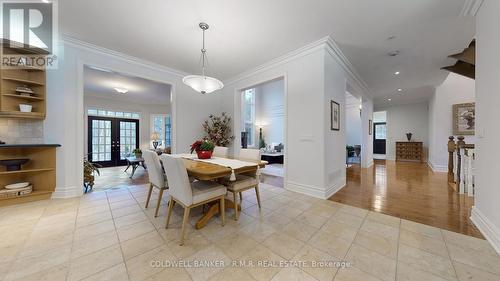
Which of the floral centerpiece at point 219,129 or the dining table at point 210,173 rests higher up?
the floral centerpiece at point 219,129

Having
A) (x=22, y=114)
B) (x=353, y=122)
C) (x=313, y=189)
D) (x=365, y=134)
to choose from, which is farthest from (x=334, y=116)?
(x=353, y=122)

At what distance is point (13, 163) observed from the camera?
2.65 meters

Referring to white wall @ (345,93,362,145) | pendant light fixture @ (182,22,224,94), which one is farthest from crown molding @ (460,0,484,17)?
white wall @ (345,93,362,145)

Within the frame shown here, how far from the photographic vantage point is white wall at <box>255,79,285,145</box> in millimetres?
8508

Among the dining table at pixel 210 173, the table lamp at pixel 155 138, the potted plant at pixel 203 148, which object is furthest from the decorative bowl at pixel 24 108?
the table lamp at pixel 155 138

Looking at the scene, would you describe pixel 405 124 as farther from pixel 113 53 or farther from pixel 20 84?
pixel 20 84

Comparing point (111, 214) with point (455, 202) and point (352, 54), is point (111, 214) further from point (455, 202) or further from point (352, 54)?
point (455, 202)

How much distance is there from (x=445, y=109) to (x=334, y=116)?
4.60m

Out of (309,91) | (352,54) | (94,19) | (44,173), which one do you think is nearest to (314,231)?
(309,91)

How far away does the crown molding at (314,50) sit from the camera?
9.70 ft

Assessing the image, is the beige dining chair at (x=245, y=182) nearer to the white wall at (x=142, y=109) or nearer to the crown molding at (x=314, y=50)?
the crown molding at (x=314, y=50)

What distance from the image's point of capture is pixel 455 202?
8.98ft

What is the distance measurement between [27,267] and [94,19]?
9.42 ft

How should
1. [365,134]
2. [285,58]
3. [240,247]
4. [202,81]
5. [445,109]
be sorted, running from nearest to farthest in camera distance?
1. [240,247]
2. [202,81]
3. [285,58]
4. [445,109]
5. [365,134]
